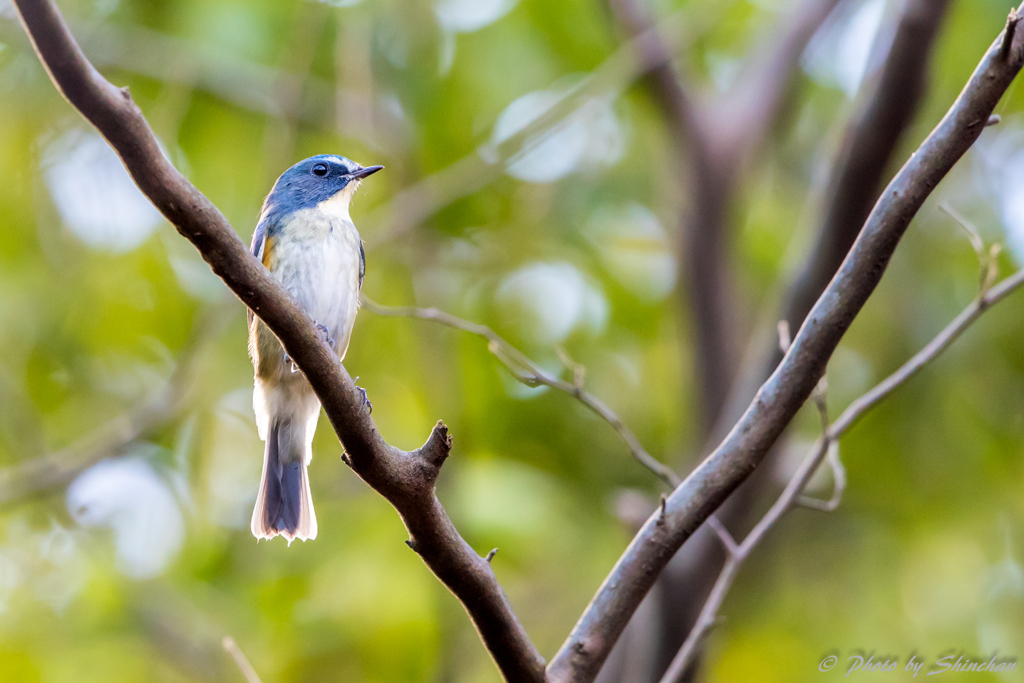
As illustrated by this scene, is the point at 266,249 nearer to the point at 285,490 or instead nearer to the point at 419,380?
the point at 285,490

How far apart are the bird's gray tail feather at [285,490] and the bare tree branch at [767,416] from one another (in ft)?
3.80

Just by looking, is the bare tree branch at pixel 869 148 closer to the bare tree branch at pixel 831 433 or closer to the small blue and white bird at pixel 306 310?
the bare tree branch at pixel 831 433

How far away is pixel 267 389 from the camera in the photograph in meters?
3.98

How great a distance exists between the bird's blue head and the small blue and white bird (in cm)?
3

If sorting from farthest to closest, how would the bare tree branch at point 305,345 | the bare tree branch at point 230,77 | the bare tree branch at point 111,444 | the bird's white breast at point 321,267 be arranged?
1. the bare tree branch at point 230,77
2. the bare tree branch at point 111,444
3. the bird's white breast at point 321,267
4. the bare tree branch at point 305,345

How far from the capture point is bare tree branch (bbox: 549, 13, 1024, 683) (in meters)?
2.24

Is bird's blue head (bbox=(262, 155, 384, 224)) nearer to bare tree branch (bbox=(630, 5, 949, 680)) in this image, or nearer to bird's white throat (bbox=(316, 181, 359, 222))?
bird's white throat (bbox=(316, 181, 359, 222))

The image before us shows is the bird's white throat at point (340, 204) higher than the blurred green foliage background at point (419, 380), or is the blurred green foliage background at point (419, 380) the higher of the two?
the bird's white throat at point (340, 204)

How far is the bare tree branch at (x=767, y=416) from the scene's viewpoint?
2240 millimetres

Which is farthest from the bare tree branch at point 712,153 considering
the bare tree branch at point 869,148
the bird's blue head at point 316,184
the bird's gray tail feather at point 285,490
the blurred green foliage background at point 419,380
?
the bird's gray tail feather at point 285,490

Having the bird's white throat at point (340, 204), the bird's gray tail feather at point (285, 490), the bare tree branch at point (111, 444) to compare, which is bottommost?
the bare tree branch at point (111, 444)

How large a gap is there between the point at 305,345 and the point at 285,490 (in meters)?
1.74

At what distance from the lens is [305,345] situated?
208cm

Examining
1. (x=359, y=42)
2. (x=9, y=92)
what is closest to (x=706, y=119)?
(x=359, y=42)
